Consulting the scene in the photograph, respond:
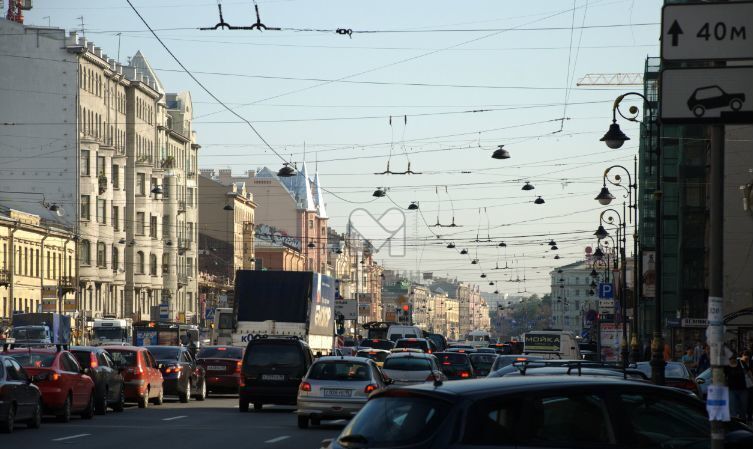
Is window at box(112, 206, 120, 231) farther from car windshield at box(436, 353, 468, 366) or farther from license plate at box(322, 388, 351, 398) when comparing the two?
license plate at box(322, 388, 351, 398)

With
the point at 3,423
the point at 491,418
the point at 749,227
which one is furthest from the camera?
the point at 749,227

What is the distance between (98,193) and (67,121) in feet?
19.5

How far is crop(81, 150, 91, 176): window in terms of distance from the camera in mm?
92312

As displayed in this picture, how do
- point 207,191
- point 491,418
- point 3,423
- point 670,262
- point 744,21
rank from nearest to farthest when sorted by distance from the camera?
point 491,418 < point 744,21 < point 3,423 < point 670,262 < point 207,191

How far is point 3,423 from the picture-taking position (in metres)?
23.9

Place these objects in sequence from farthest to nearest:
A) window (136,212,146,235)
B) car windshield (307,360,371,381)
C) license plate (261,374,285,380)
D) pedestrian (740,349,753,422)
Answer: window (136,212,146,235)
license plate (261,374,285,380)
pedestrian (740,349,753,422)
car windshield (307,360,371,381)

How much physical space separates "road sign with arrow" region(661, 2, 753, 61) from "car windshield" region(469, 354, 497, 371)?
46.5m

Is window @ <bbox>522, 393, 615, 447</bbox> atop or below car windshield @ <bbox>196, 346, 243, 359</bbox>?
atop

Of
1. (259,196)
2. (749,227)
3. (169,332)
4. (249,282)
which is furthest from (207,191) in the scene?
(249,282)

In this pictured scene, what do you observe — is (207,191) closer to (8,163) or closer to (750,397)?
(8,163)

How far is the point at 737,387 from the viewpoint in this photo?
31.2 m

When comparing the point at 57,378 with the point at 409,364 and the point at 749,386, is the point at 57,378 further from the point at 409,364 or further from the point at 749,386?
the point at 749,386

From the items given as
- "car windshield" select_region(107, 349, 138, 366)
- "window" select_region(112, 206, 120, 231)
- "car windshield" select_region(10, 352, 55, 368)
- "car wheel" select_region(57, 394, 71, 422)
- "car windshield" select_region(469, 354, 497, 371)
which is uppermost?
"window" select_region(112, 206, 120, 231)

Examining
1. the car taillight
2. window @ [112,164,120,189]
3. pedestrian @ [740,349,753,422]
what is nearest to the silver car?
the car taillight
